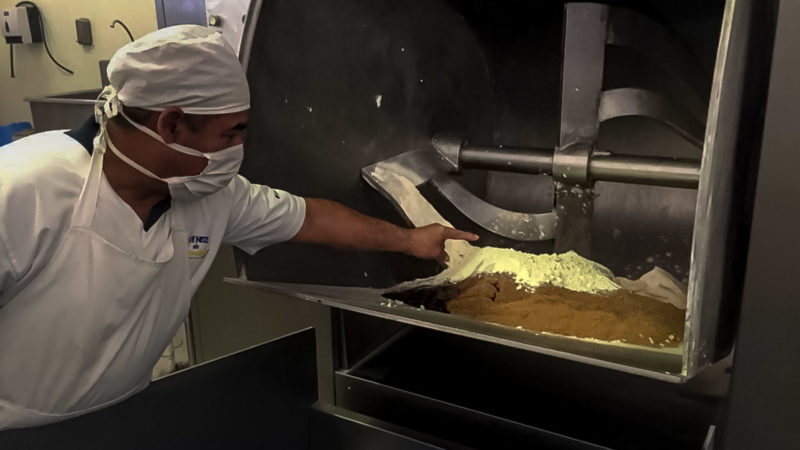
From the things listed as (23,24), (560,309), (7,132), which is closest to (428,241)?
(560,309)

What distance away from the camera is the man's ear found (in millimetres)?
859

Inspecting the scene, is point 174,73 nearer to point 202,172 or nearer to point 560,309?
point 202,172

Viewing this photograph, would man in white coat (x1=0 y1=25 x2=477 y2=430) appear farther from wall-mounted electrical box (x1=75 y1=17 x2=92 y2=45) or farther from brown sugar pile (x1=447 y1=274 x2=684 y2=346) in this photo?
wall-mounted electrical box (x1=75 y1=17 x2=92 y2=45)

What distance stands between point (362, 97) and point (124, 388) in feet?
2.01

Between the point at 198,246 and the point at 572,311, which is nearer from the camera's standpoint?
the point at 572,311

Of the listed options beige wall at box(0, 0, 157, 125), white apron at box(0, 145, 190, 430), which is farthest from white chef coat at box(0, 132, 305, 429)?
beige wall at box(0, 0, 157, 125)

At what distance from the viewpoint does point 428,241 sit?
1.13 meters

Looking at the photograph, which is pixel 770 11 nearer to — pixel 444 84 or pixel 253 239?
pixel 444 84

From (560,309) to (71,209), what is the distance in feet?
2.26

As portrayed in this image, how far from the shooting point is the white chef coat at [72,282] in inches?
32.8

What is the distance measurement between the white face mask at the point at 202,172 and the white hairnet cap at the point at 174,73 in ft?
0.15

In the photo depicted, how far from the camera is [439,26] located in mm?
1238

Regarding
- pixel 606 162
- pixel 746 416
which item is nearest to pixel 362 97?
pixel 606 162

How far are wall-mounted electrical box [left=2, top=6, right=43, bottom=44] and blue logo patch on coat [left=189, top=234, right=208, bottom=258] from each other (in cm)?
205
